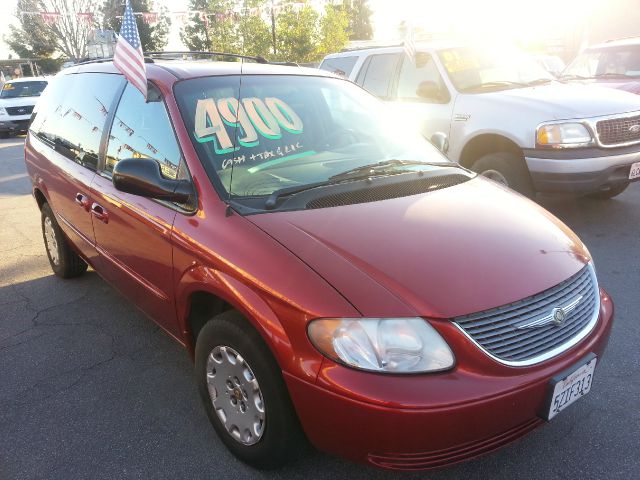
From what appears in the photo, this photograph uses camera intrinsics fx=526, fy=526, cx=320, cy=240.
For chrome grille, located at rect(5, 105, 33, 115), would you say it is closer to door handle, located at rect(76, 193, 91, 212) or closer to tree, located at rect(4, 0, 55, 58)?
door handle, located at rect(76, 193, 91, 212)

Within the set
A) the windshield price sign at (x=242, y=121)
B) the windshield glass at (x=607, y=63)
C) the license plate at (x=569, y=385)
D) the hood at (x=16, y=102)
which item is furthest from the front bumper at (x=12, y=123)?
the license plate at (x=569, y=385)

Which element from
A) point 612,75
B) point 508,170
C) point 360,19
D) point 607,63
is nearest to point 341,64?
point 508,170

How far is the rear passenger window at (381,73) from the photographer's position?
6309 mm

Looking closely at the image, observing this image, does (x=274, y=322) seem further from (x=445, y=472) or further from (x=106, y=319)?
(x=106, y=319)

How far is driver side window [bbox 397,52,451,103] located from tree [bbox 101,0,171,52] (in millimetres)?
11574

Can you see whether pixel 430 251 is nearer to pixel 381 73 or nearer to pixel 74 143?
pixel 74 143

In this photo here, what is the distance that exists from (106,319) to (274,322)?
7.33 ft

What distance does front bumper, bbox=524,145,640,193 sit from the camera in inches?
186

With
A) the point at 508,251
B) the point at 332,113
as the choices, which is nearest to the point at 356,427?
the point at 508,251

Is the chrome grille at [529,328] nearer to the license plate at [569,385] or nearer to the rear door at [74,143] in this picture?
the license plate at [569,385]

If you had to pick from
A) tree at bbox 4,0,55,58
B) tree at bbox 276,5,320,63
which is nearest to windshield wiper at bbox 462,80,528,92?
tree at bbox 276,5,320,63

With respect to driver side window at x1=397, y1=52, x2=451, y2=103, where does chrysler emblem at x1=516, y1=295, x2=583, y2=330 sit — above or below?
below

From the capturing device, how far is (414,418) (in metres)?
1.67

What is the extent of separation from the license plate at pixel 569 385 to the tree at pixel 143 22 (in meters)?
15.9
